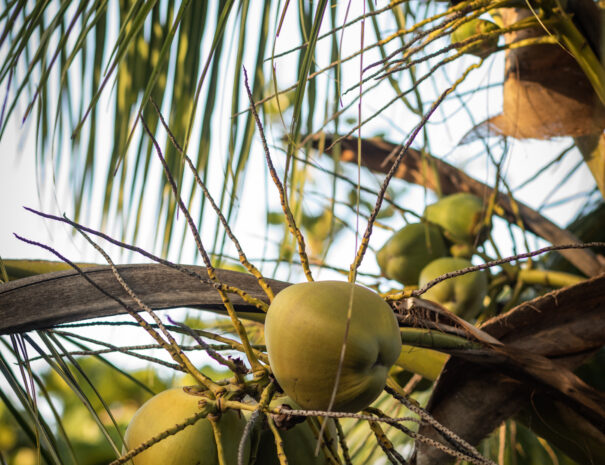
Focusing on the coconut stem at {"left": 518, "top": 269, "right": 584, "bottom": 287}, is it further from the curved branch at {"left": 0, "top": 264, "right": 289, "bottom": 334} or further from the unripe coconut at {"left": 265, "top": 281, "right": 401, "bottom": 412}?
the unripe coconut at {"left": 265, "top": 281, "right": 401, "bottom": 412}

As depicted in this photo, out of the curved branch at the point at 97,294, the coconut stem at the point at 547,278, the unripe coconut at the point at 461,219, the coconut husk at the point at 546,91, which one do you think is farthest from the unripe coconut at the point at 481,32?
the coconut stem at the point at 547,278

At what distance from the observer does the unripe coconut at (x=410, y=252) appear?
1.73 metres

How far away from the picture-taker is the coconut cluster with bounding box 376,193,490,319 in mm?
1613

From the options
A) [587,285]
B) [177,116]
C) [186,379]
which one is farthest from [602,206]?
[186,379]

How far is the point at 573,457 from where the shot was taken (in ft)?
3.51

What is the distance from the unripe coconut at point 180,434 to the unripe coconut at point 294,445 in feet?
0.15

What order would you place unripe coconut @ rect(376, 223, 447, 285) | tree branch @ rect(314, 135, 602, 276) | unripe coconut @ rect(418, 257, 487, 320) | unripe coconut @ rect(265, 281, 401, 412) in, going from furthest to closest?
tree branch @ rect(314, 135, 602, 276)
unripe coconut @ rect(376, 223, 447, 285)
unripe coconut @ rect(418, 257, 487, 320)
unripe coconut @ rect(265, 281, 401, 412)

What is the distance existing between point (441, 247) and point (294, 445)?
3.62 ft

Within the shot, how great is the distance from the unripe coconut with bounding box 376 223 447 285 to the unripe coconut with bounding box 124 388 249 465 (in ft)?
3.47

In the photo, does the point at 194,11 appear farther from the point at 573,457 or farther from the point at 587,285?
the point at 573,457

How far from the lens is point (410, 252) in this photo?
5.67 feet

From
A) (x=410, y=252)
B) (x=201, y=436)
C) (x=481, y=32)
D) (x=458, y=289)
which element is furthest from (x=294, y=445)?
(x=410, y=252)

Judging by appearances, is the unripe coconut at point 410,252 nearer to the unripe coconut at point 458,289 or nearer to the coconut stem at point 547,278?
the unripe coconut at point 458,289

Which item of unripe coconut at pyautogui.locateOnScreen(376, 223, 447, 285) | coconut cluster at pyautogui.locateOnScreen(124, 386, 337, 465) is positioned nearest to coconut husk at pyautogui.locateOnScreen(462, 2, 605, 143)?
unripe coconut at pyautogui.locateOnScreen(376, 223, 447, 285)
